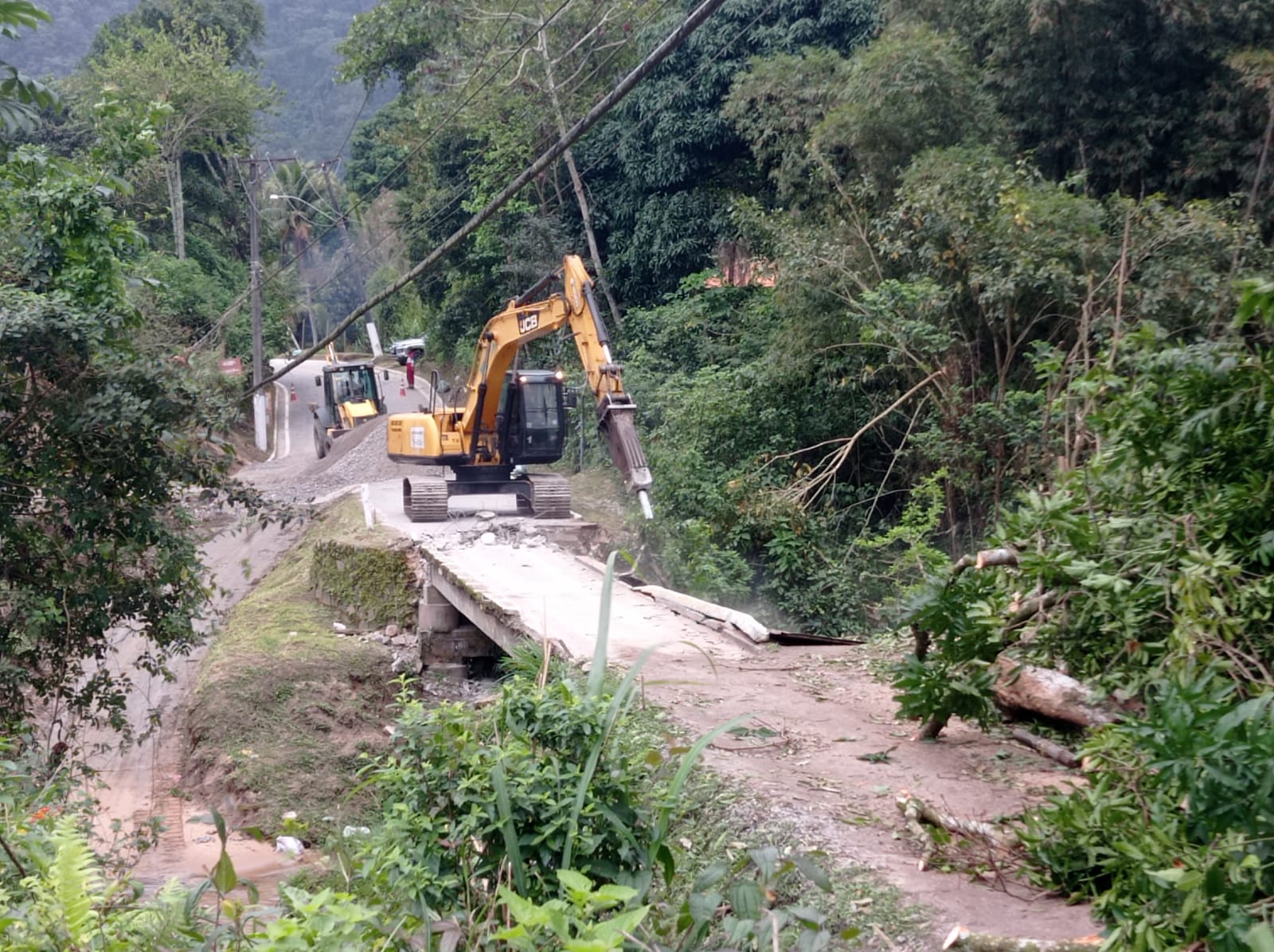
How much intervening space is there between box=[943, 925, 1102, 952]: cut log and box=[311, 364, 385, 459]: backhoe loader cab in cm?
2795

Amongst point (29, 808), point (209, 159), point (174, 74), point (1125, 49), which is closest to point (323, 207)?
point (209, 159)

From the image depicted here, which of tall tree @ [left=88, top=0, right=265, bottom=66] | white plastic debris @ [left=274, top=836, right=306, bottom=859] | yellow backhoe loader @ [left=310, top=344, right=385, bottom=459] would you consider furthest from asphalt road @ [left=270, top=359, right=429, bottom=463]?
white plastic debris @ [left=274, top=836, right=306, bottom=859]

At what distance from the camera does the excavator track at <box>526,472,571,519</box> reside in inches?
628

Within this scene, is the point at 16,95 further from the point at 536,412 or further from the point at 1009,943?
the point at 536,412

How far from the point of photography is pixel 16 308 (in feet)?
26.7

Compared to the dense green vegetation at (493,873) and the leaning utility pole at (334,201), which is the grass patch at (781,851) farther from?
the leaning utility pole at (334,201)

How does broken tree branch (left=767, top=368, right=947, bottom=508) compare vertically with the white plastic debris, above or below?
above

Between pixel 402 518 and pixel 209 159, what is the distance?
28205mm

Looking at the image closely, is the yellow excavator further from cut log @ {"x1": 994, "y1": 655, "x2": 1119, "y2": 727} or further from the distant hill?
the distant hill

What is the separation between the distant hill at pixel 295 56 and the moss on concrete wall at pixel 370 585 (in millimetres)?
50125

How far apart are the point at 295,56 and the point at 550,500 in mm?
87864

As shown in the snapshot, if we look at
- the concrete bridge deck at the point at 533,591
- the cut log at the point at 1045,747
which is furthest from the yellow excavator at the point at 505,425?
the cut log at the point at 1045,747

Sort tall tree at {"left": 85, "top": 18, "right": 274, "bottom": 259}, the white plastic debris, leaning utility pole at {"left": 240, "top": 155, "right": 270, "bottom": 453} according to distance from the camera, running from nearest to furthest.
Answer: the white plastic debris
leaning utility pole at {"left": 240, "top": 155, "right": 270, "bottom": 453}
tall tree at {"left": 85, "top": 18, "right": 274, "bottom": 259}

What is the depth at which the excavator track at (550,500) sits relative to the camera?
628 inches
